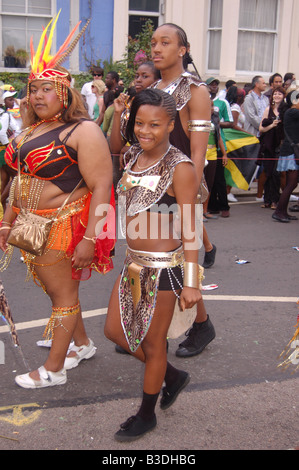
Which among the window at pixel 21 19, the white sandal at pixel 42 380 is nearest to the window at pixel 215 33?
the window at pixel 21 19

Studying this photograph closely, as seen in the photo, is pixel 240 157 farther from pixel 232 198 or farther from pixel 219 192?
pixel 219 192

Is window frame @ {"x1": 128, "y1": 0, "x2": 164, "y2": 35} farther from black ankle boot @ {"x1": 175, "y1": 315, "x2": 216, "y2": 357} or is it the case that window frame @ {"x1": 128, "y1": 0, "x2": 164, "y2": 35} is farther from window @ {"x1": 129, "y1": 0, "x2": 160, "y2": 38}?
black ankle boot @ {"x1": 175, "y1": 315, "x2": 216, "y2": 357}

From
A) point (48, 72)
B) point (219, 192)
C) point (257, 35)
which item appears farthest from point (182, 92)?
point (257, 35)

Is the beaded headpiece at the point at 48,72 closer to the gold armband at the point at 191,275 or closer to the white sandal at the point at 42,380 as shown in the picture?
the gold armband at the point at 191,275

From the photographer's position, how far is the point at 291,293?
541 centimetres

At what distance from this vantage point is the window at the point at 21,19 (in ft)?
41.6

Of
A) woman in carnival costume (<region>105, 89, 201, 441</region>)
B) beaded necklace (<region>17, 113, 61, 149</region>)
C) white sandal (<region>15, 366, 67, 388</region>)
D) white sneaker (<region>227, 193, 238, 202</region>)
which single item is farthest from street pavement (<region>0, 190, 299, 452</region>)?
white sneaker (<region>227, 193, 238, 202</region>)

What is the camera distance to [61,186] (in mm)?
3387

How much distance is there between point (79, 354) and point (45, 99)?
66.2 inches

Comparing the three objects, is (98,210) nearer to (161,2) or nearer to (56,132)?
(56,132)

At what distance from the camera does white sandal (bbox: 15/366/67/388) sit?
351cm

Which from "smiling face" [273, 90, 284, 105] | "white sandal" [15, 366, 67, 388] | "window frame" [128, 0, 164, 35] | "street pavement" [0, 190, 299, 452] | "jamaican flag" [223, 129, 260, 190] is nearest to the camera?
"street pavement" [0, 190, 299, 452]

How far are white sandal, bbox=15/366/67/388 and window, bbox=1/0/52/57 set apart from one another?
10.6 m
